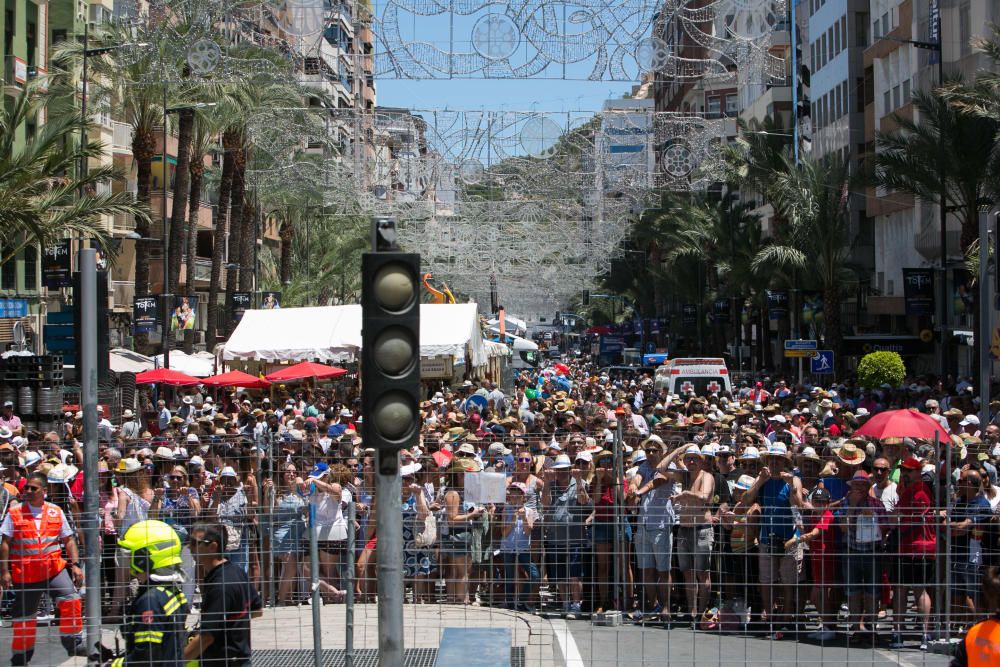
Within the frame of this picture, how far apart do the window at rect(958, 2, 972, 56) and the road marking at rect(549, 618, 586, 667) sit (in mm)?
31758

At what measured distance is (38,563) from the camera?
10.2 m

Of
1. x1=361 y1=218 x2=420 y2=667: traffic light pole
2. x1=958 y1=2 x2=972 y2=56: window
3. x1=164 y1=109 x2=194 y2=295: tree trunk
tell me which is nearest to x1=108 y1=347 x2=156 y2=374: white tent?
x1=164 y1=109 x2=194 y2=295: tree trunk

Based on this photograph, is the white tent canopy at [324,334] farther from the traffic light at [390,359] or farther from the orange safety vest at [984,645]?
the orange safety vest at [984,645]

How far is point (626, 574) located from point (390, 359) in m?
4.67

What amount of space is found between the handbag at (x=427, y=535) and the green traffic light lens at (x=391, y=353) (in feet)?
13.7

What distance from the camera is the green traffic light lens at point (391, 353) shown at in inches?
243

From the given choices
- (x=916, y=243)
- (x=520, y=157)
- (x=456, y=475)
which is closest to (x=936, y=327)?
(x=916, y=243)

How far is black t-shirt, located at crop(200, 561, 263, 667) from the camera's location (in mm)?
7031

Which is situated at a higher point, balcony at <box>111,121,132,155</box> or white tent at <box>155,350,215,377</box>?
balcony at <box>111,121,132,155</box>

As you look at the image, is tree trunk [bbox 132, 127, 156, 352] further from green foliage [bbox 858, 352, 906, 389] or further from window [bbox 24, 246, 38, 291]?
green foliage [bbox 858, 352, 906, 389]

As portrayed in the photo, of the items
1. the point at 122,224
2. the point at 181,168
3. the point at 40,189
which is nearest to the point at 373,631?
the point at 40,189

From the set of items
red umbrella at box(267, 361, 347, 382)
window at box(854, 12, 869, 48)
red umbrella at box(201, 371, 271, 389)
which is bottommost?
A: red umbrella at box(201, 371, 271, 389)

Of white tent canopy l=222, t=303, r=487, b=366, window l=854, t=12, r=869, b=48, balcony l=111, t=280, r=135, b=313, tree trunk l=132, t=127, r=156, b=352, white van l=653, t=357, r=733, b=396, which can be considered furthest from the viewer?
balcony l=111, t=280, r=135, b=313

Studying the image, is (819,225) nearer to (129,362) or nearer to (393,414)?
(129,362)
